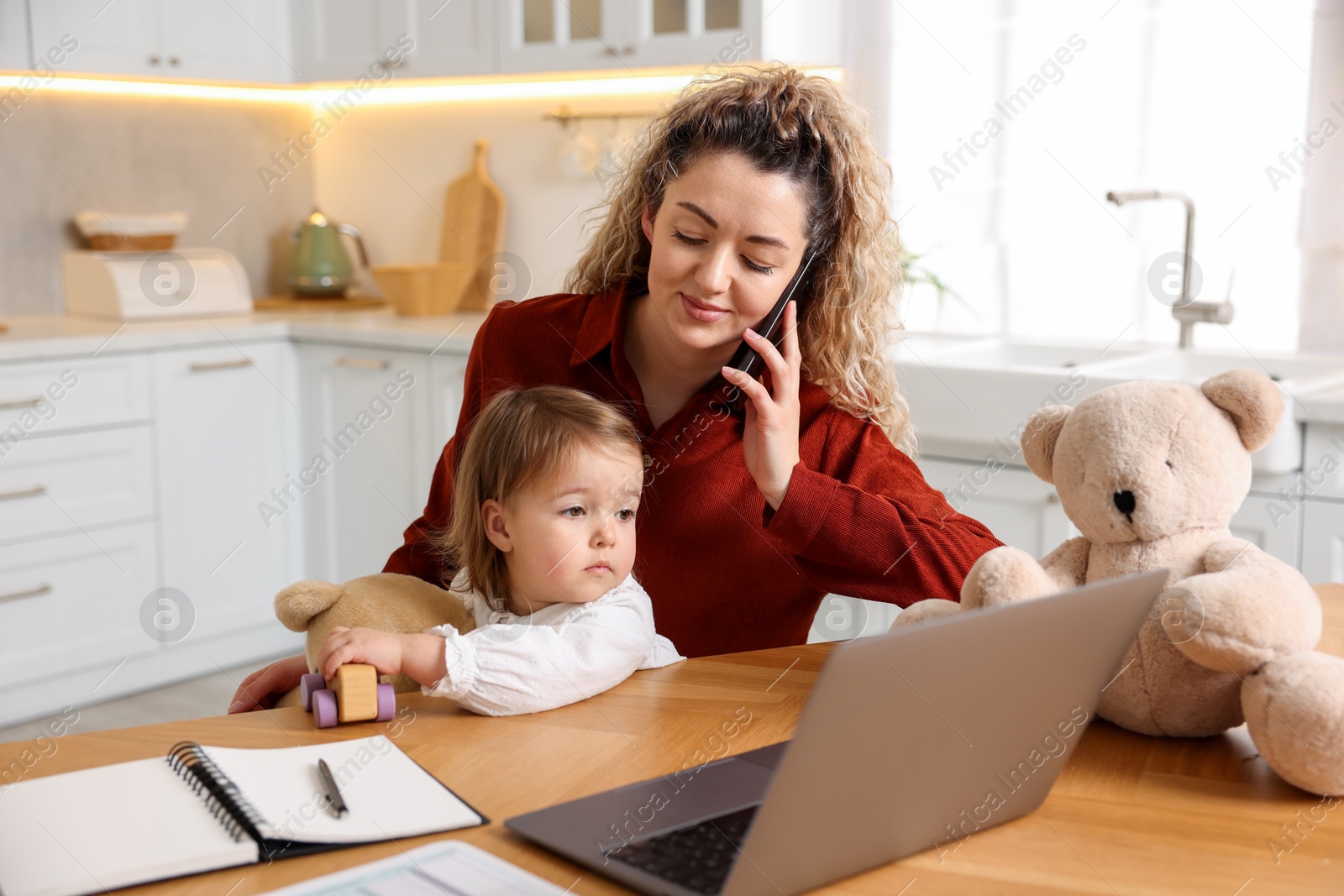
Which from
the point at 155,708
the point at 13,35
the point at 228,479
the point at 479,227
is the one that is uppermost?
the point at 13,35

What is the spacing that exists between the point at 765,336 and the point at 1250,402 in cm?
61

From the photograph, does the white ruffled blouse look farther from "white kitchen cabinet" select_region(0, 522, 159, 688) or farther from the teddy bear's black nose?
"white kitchen cabinet" select_region(0, 522, 159, 688)

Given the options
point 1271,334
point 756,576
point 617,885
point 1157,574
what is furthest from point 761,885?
point 1271,334

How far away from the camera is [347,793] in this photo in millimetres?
823

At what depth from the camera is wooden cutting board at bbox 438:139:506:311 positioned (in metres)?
3.53

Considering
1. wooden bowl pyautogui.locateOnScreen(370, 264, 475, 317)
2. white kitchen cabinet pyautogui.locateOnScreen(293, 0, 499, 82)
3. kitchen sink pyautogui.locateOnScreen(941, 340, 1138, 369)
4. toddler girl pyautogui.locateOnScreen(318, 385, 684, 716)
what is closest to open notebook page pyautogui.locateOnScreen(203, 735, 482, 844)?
toddler girl pyautogui.locateOnScreen(318, 385, 684, 716)

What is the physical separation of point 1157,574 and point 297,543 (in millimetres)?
3018

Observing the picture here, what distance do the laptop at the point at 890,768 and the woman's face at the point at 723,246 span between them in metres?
0.64

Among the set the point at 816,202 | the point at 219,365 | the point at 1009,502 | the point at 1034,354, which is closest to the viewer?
the point at 816,202

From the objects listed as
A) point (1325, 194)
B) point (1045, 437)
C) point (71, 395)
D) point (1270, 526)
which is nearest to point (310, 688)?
point (1045, 437)

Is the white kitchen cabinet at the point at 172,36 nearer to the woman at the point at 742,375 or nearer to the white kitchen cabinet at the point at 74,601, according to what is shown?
the white kitchen cabinet at the point at 74,601

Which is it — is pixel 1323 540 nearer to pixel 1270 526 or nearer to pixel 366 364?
pixel 1270 526

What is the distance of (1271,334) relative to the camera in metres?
2.52

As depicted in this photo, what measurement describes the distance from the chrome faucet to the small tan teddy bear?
1.71 metres
